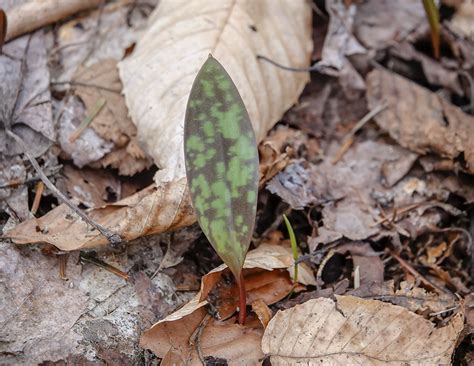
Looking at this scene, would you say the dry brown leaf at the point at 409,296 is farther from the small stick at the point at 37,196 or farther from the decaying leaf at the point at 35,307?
the small stick at the point at 37,196

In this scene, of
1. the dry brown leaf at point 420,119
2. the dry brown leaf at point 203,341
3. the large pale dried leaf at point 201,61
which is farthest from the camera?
the dry brown leaf at point 420,119

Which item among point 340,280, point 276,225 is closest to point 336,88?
point 276,225

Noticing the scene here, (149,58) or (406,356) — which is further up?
(149,58)

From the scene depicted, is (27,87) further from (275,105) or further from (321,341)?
(321,341)

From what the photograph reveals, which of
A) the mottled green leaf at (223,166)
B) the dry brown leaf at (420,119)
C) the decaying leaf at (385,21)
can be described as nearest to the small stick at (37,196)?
the mottled green leaf at (223,166)

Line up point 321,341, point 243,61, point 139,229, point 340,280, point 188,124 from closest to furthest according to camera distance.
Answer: point 188,124, point 321,341, point 139,229, point 340,280, point 243,61

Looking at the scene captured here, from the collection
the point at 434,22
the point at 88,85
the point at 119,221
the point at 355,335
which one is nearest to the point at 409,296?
the point at 355,335

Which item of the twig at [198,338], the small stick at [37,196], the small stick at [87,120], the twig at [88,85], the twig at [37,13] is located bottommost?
the twig at [198,338]
